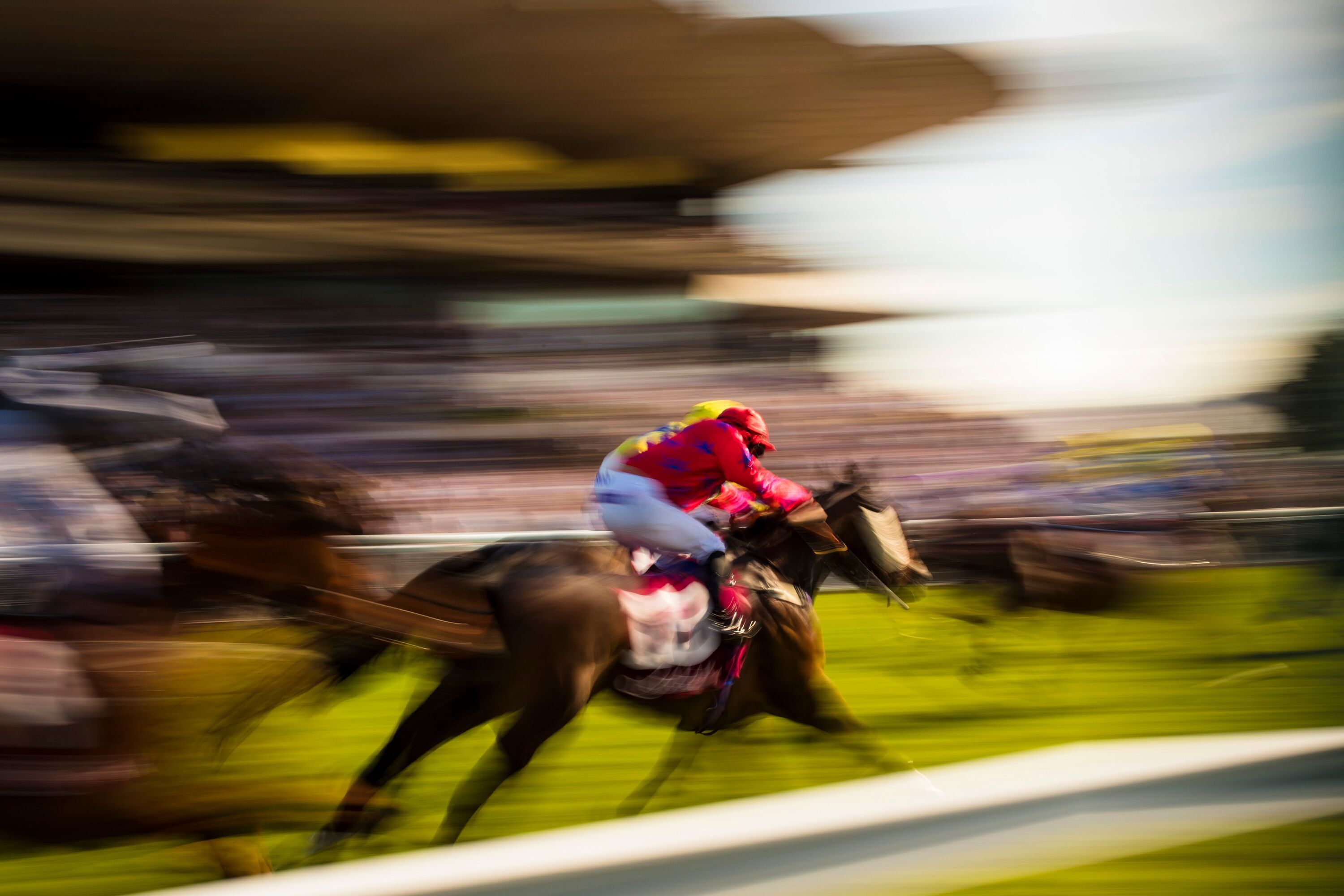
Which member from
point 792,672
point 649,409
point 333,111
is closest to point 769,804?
point 792,672

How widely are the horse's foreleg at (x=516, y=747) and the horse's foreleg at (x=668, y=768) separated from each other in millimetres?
452

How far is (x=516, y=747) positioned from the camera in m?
2.39

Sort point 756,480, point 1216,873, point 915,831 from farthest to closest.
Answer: point 756,480 → point 1216,873 → point 915,831

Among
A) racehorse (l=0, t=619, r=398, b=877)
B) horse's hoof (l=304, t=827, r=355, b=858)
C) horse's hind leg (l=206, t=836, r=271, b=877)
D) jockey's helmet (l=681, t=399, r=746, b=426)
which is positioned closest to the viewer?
racehorse (l=0, t=619, r=398, b=877)

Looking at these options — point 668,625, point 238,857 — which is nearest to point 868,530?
point 668,625

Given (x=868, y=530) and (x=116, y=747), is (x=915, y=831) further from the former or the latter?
(x=868, y=530)

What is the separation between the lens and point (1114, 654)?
5.16 meters

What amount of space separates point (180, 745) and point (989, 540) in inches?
140

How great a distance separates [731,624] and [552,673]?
1.63 ft

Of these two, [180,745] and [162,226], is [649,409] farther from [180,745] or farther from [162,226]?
[180,745]

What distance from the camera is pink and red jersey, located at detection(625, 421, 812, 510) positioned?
278cm

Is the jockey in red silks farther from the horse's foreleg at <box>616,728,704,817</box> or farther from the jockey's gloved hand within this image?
the horse's foreleg at <box>616,728,704,817</box>

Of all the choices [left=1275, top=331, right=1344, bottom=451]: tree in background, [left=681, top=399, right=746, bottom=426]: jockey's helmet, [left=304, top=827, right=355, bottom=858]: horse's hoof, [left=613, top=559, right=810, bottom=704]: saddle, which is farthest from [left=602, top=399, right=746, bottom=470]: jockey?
[left=1275, top=331, right=1344, bottom=451]: tree in background

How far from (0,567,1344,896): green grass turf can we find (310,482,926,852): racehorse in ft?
0.45
